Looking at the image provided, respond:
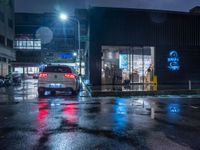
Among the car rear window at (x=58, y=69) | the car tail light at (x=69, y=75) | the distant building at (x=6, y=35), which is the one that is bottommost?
the car tail light at (x=69, y=75)

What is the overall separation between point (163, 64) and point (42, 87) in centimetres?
1808

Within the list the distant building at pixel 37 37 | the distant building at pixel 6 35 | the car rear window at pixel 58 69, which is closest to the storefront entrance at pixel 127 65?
the car rear window at pixel 58 69

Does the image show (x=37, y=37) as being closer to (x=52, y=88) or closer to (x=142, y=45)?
(x=142, y=45)

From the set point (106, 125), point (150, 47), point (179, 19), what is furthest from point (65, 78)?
point (179, 19)

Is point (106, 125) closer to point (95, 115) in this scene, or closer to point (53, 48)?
point (95, 115)

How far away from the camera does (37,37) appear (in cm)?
9488

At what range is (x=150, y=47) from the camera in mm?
33500

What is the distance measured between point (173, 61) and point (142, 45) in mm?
3828

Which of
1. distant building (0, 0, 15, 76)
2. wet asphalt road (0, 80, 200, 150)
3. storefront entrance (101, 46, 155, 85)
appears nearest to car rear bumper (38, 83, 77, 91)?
wet asphalt road (0, 80, 200, 150)

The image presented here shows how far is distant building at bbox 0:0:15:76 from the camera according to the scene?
55338 millimetres

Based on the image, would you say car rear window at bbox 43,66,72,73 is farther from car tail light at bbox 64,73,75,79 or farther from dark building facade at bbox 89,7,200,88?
dark building facade at bbox 89,7,200,88

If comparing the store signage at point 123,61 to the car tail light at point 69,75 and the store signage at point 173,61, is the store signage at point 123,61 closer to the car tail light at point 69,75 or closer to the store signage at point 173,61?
the store signage at point 173,61

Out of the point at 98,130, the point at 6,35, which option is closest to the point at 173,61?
the point at 98,130

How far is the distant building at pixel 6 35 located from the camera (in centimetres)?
5534
